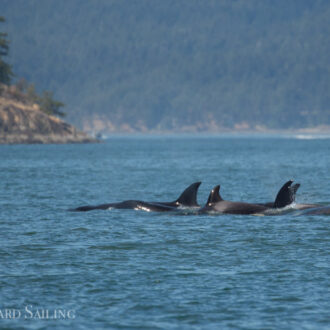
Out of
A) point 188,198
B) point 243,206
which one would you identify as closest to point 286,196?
point 243,206

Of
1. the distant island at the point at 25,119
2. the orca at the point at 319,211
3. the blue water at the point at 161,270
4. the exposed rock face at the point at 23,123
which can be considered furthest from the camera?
the distant island at the point at 25,119

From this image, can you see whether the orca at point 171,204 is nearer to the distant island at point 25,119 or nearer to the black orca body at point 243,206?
the black orca body at point 243,206

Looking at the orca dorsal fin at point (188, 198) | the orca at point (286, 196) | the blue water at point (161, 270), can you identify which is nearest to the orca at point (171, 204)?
the orca dorsal fin at point (188, 198)

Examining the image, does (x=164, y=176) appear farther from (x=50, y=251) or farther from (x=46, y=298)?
(x=46, y=298)

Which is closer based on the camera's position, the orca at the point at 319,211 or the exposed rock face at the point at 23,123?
the orca at the point at 319,211

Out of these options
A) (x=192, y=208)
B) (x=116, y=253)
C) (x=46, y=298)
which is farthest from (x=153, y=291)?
(x=192, y=208)

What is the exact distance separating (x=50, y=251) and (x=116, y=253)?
2088 mm

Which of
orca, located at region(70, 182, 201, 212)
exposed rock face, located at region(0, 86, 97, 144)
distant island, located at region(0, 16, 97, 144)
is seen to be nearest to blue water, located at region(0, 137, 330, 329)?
orca, located at region(70, 182, 201, 212)

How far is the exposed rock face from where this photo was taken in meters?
174

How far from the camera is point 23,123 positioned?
175625 mm

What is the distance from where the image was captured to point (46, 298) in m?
20.1

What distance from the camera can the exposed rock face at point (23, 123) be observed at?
174 meters

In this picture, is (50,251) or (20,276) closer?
(20,276)

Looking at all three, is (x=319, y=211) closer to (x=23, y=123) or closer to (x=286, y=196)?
(x=286, y=196)
